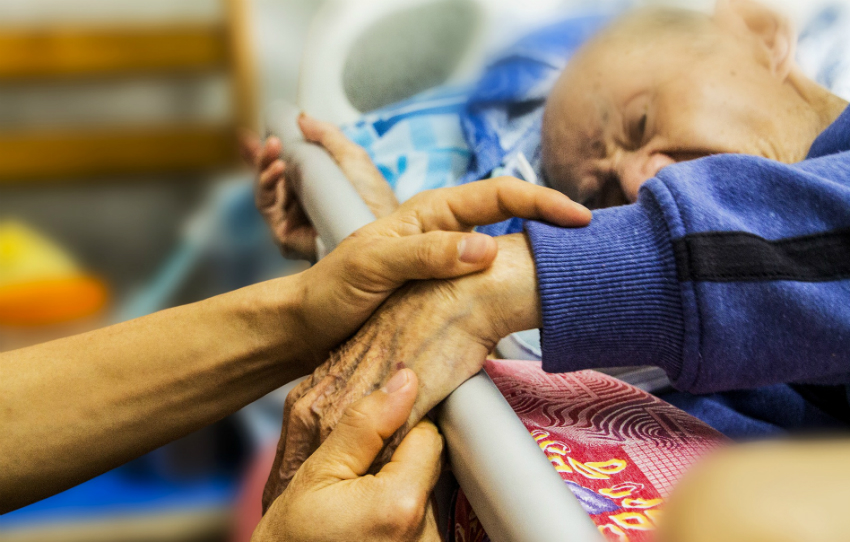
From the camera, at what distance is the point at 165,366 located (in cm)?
55

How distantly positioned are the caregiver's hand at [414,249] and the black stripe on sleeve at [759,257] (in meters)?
0.09

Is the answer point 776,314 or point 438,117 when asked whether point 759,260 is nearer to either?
point 776,314

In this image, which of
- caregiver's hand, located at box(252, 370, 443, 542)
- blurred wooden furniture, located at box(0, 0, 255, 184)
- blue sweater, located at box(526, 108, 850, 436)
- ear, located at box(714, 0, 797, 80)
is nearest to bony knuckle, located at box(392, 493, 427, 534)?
caregiver's hand, located at box(252, 370, 443, 542)

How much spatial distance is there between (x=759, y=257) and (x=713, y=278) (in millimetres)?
37

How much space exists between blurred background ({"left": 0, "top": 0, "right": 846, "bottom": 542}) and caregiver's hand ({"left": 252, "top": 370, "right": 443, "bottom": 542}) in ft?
2.09

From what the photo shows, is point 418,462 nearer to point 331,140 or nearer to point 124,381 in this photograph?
point 124,381

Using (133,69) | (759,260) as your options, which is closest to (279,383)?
(759,260)

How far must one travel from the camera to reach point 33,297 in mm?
1110

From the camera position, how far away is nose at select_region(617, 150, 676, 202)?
65cm

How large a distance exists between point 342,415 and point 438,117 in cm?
60

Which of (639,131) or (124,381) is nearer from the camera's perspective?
→ (124,381)

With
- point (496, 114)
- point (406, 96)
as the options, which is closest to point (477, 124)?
point (496, 114)

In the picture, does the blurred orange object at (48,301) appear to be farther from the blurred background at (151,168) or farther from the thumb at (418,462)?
the thumb at (418,462)

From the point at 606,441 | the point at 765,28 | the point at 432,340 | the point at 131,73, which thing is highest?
the point at 131,73
